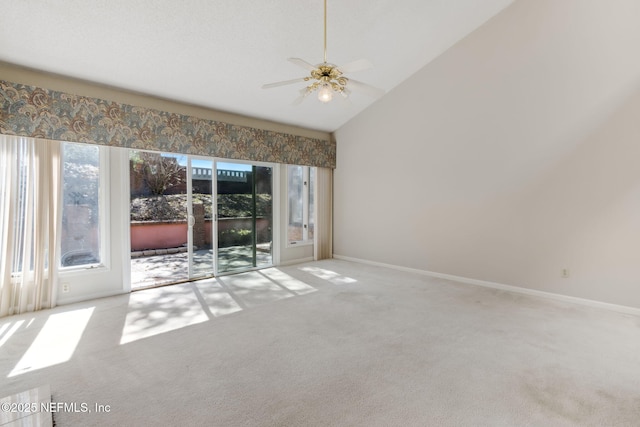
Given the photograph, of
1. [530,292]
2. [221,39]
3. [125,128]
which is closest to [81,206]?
[125,128]

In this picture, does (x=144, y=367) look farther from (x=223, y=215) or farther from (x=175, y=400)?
(x=223, y=215)

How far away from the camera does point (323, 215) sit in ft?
21.6

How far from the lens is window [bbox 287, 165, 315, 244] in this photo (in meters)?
6.25

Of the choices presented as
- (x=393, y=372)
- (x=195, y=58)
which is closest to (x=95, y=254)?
(x=195, y=58)

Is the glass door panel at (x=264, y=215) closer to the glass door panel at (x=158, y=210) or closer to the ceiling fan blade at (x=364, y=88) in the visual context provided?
the glass door panel at (x=158, y=210)

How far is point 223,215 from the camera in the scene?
17.1ft

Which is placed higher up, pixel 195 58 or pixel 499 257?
pixel 195 58

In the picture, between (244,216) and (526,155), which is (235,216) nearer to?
(244,216)

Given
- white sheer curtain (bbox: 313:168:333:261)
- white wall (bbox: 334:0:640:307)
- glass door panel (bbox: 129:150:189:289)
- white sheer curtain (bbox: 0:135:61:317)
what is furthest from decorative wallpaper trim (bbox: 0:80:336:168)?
glass door panel (bbox: 129:150:189:289)

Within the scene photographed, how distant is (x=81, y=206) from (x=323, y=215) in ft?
13.3

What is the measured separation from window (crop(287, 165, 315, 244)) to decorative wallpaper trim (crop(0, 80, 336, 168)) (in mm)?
586

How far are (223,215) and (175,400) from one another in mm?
3533

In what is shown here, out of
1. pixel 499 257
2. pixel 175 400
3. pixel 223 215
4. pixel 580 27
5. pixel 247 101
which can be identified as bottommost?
pixel 175 400

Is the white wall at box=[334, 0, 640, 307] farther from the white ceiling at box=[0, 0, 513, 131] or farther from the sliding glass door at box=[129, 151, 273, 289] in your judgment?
the sliding glass door at box=[129, 151, 273, 289]
